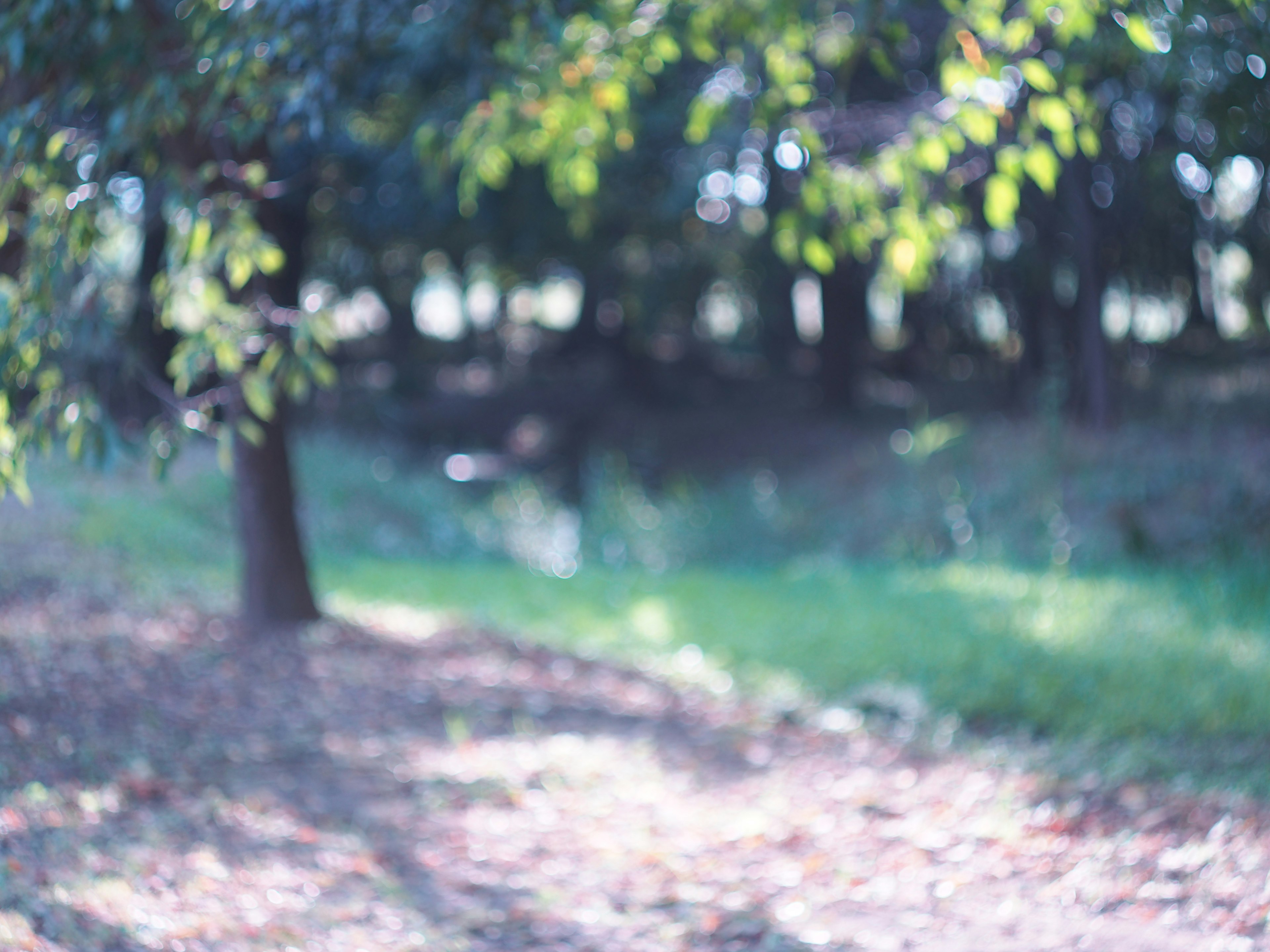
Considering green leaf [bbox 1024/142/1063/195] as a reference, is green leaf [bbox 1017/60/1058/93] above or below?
above

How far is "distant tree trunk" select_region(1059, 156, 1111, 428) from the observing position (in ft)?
40.1

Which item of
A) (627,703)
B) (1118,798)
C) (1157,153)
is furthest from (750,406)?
(1118,798)

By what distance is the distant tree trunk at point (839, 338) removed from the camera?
1808cm

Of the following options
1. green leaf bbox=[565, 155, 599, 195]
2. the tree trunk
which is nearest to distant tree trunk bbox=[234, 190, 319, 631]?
the tree trunk

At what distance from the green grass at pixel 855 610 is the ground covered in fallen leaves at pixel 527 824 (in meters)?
0.56

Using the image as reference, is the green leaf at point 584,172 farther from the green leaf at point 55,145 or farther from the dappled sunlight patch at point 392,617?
the dappled sunlight patch at point 392,617

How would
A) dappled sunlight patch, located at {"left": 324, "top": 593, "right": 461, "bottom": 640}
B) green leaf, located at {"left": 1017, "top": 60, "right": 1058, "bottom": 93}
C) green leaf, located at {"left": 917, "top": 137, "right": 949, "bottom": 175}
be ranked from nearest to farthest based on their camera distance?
green leaf, located at {"left": 1017, "top": 60, "right": 1058, "bottom": 93}, green leaf, located at {"left": 917, "top": 137, "right": 949, "bottom": 175}, dappled sunlight patch, located at {"left": 324, "top": 593, "right": 461, "bottom": 640}

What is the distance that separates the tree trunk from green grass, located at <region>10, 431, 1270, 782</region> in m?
0.80

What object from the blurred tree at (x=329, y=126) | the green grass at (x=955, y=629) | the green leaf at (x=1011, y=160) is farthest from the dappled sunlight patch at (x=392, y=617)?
the green leaf at (x=1011, y=160)

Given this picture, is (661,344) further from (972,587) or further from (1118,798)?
(1118,798)

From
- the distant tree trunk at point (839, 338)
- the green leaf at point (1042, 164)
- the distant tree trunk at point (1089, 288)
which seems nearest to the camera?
the green leaf at point (1042, 164)

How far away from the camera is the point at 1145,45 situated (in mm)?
3674

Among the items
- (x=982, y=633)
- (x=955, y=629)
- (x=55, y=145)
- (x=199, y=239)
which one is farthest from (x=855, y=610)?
(x=55, y=145)

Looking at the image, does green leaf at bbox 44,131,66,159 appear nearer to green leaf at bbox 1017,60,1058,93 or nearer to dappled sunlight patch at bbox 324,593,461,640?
green leaf at bbox 1017,60,1058,93
